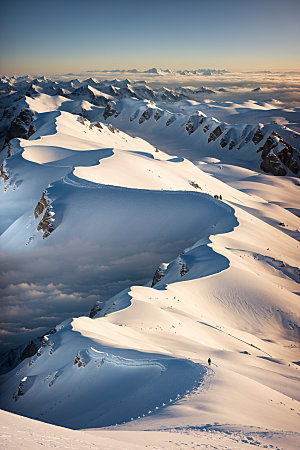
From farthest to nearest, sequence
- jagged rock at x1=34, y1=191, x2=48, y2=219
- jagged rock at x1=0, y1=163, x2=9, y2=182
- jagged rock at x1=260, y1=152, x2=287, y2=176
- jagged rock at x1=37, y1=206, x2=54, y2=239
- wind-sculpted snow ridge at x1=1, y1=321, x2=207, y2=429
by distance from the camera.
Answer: jagged rock at x1=260, y1=152, x2=287, y2=176 < jagged rock at x1=0, y1=163, x2=9, y2=182 < jagged rock at x1=34, y1=191, x2=48, y2=219 < jagged rock at x1=37, y1=206, x2=54, y2=239 < wind-sculpted snow ridge at x1=1, y1=321, x2=207, y2=429

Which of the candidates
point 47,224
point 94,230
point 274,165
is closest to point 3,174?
point 47,224

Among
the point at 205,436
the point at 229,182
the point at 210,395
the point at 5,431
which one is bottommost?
the point at 229,182

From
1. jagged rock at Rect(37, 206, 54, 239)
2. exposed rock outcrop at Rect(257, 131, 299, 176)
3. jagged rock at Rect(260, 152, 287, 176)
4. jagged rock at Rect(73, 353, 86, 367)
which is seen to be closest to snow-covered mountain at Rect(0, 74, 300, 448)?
jagged rock at Rect(73, 353, 86, 367)

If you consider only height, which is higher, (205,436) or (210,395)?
(205,436)

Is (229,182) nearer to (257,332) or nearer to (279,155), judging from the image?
(279,155)

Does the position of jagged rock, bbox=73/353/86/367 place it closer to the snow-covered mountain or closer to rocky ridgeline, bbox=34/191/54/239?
the snow-covered mountain

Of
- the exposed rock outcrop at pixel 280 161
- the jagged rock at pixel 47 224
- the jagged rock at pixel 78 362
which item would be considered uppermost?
the jagged rock at pixel 78 362

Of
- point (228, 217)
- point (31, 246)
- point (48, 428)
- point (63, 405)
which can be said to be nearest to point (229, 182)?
point (228, 217)

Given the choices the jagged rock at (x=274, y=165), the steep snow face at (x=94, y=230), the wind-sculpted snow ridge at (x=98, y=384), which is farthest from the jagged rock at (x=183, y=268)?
the jagged rock at (x=274, y=165)

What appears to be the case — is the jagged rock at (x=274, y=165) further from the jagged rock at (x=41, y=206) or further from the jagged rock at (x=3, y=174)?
the jagged rock at (x=41, y=206)
